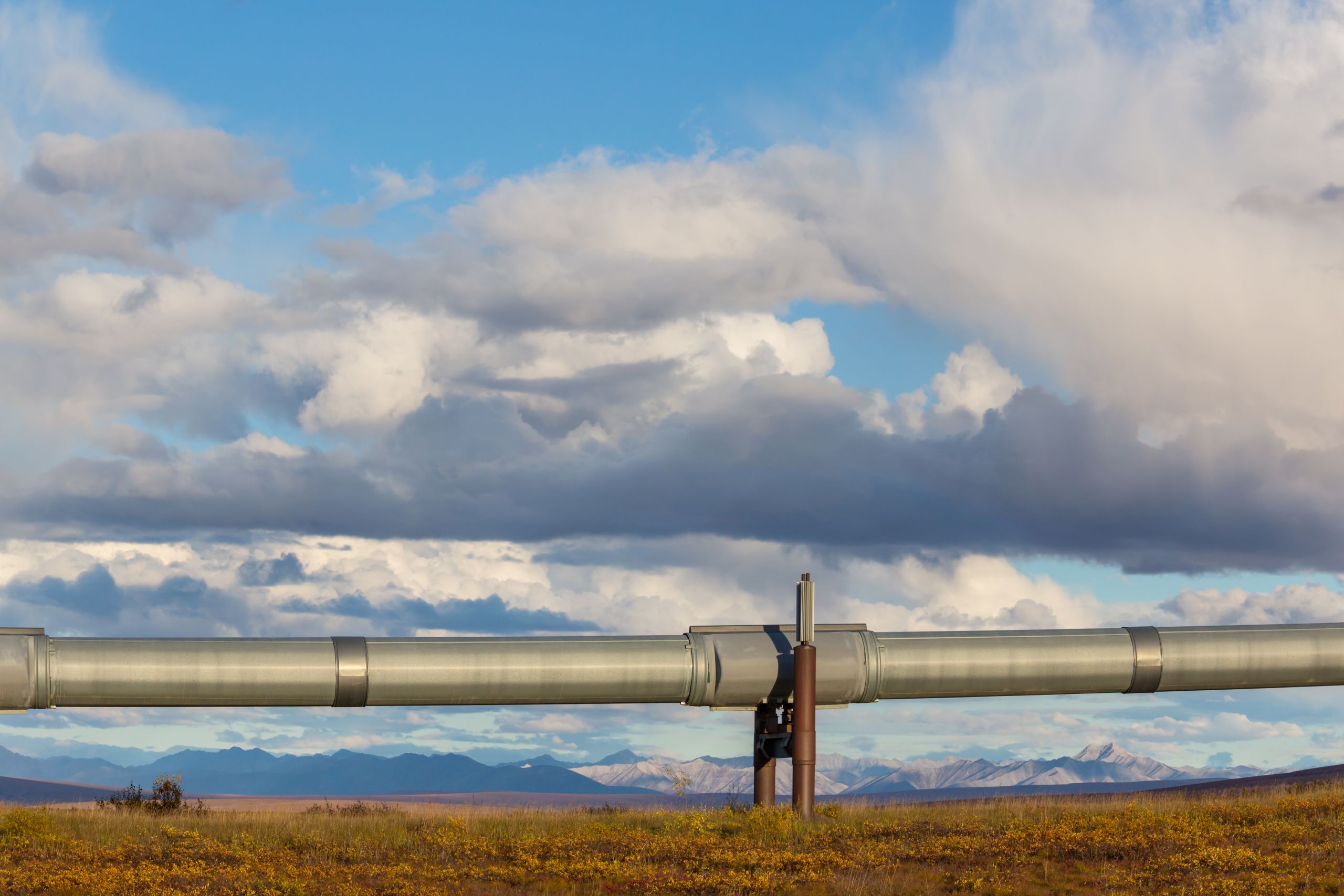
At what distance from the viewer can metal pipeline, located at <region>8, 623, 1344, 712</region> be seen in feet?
68.8

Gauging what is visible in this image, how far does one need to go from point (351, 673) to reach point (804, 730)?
25.3ft

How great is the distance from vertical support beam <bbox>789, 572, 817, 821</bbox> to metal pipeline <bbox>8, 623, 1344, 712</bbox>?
745 mm

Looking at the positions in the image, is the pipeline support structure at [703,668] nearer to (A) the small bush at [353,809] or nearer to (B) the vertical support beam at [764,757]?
(B) the vertical support beam at [764,757]

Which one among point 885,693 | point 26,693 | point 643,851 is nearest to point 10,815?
point 26,693

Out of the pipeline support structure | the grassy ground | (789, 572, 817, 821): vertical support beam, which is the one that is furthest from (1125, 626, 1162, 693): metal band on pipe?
(789, 572, 817, 821): vertical support beam

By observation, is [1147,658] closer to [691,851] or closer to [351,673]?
[691,851]

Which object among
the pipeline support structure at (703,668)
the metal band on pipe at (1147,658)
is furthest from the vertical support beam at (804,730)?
the metal band on pipe at (1147,658)

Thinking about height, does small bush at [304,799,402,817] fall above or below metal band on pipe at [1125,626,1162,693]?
below

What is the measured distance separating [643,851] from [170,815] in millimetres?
9674

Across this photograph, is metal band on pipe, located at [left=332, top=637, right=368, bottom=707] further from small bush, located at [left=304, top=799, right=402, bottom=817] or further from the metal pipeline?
small bush, located at [left=304, top=799, right=402, bottom=817]

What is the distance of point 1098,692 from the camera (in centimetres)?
2434

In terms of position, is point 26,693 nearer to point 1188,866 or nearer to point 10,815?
point 10,815

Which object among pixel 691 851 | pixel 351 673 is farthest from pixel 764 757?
pixel 351 673

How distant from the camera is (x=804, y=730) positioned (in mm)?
21719
